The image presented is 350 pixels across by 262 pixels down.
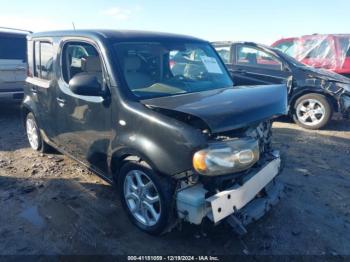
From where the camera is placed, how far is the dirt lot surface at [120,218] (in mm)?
2914

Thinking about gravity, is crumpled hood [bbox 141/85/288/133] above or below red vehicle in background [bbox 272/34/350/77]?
below

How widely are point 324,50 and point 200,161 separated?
8.94 m

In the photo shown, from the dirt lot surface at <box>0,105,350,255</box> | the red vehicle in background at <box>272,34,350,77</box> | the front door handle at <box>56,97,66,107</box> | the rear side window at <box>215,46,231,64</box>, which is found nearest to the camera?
the dirt lot surface at <box>0,105,350,255</box>

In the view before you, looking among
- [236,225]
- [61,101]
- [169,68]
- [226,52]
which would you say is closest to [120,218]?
[236,225]

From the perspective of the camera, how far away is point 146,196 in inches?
118

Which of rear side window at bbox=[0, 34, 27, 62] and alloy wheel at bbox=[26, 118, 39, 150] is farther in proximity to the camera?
rear side window at bbox=[0, 34, 27, 62]

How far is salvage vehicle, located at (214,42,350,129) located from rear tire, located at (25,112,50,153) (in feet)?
13.3

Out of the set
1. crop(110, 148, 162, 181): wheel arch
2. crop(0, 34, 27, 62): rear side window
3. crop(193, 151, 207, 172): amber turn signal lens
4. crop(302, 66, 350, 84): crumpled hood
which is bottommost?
crop(110, 148, 162, 181): wheel arch

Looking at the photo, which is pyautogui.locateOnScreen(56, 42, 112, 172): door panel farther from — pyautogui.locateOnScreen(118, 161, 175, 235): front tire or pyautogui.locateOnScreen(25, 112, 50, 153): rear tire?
pyautogui.locateOnScreen(25, 112, 50, 153): rear tire

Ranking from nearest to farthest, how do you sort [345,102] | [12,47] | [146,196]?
[146,196] < [345,102] < [12,47]

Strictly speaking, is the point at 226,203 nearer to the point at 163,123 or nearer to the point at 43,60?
the point at 163,123

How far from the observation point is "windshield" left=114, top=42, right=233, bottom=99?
3.26 m

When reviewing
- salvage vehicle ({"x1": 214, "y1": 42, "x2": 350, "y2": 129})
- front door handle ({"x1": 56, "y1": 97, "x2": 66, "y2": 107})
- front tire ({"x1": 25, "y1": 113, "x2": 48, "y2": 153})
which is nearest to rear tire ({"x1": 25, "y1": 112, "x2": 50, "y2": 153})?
front tire ({"x1": 25, "y1": 113, "x2": 48, "y2": 153})

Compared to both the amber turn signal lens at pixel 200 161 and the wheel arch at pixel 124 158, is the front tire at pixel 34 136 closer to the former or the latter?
the wheel arch at pixel 124 158
